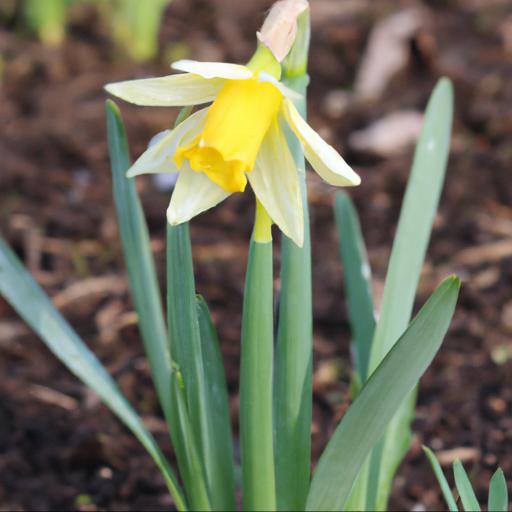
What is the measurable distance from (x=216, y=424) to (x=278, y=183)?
0.43 m

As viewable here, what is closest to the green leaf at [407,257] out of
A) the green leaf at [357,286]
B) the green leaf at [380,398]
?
the green leaf at [357,286]

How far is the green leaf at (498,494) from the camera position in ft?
3.37

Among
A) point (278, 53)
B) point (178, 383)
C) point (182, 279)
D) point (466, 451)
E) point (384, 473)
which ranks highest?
point (278, 53)

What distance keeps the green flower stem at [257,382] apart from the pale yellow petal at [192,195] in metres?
0.06

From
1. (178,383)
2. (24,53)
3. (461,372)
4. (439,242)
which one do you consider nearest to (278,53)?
(178,383)

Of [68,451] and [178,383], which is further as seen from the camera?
[68,451]

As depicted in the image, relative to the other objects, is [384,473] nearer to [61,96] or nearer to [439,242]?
[439,242]

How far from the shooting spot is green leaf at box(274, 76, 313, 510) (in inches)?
42.9

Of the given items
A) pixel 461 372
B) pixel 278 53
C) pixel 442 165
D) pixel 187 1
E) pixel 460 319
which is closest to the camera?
pixel 278 53

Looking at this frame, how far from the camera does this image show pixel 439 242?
2236mm

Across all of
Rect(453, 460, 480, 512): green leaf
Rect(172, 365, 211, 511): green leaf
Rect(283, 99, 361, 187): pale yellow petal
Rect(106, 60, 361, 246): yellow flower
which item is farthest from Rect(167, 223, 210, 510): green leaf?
Rect(453, 460, 480, 512): green leaf

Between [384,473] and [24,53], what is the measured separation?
2.28 m

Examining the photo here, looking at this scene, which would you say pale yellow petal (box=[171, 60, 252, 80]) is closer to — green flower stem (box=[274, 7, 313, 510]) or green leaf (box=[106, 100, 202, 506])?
green flower stem (box=[274, 7, 313, 510])

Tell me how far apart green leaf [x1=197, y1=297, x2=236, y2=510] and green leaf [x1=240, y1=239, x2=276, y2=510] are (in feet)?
0.20
